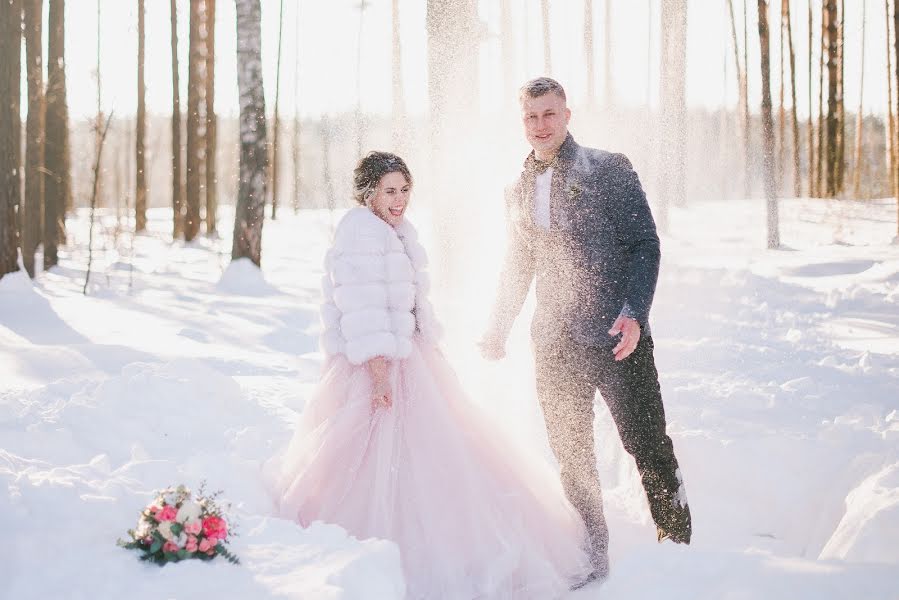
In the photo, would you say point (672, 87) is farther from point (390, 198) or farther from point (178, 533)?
point (178, 533)

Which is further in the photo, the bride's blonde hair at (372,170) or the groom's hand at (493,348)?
the groom's hand at (493,348)

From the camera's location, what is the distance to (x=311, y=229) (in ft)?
83.7

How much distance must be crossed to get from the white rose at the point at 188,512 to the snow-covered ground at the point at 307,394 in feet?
0.55

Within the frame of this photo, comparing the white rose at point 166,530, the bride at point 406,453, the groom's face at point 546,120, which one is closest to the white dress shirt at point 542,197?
the groom's face at point 546,120

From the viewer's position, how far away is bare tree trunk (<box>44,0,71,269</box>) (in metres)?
13.6

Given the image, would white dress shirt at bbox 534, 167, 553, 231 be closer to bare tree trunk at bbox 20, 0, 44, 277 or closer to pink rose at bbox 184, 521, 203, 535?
pink rose at bbox 184, 521, 203, 535

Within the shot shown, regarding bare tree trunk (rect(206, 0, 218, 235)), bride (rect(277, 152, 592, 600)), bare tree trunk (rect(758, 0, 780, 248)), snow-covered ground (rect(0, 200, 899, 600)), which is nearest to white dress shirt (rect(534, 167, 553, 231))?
bride (rect(277, 152, 592, 600))

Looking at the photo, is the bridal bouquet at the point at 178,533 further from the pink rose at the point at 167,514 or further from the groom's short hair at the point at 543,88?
the groom's short hair at the point at 543,88

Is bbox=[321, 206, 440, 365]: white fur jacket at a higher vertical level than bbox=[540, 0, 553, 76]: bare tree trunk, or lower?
lower

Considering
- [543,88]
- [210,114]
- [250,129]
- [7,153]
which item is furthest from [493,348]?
[210,114]

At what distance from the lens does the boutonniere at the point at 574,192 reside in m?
3.23

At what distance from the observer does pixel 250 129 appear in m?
10.7

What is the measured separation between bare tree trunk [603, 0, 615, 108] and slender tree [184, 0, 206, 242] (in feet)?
47.6

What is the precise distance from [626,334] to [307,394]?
313 cm
